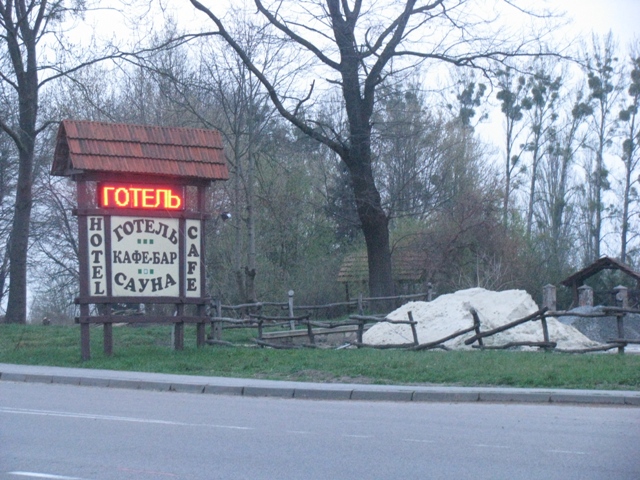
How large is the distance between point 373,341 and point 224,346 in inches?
163

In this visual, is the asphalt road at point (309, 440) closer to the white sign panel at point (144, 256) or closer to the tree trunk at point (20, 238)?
the white sign panel at point (144, 256)

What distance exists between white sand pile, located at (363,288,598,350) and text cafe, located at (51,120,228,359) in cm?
551

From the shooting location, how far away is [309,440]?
9.54 m

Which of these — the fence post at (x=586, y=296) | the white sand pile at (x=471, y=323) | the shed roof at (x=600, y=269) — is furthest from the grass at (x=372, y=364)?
the shed roof at (x=600, y=269)

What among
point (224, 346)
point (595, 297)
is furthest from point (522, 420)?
point (595, 297)

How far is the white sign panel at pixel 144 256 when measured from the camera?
1942cm

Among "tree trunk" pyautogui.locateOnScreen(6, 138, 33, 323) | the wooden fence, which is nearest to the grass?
the wooden fence

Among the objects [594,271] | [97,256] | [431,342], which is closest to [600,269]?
[594,271]

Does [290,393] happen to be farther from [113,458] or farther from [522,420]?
Answer: [113,458]

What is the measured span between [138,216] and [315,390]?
7348 mm

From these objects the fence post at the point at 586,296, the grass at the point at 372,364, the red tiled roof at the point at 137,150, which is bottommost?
the grass at the point at 372,364

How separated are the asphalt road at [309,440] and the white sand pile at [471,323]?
835 centimetres

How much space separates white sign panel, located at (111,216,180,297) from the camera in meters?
19.4

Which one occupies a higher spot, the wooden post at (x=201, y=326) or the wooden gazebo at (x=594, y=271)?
the wooden gazebo at (x=594, y=271)
